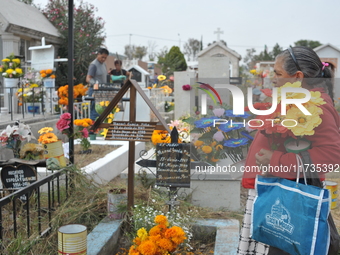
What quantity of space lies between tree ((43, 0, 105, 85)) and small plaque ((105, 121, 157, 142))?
1067cm

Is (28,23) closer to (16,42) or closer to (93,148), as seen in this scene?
(16,42)

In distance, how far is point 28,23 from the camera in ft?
34.9

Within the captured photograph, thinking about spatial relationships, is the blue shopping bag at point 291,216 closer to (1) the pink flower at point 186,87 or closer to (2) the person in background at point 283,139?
(2) the person in background at point 283,139

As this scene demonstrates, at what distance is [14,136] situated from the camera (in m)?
3.89

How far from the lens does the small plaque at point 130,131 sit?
10.7ft

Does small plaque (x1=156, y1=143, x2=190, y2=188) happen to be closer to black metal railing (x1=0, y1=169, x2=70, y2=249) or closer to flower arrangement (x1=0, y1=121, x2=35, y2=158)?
black metal railing (x1=0, y1=169, x2=70, y2=249)

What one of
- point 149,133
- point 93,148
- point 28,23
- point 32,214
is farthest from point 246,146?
point 28,23

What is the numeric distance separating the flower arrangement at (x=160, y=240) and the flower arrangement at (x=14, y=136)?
6.19 feet

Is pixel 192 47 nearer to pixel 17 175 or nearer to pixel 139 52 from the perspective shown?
pixel 139 52

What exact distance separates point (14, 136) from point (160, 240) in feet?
7.01

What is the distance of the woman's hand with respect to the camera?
69.4 inches

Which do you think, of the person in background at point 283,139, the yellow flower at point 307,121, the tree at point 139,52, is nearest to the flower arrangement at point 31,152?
the person in background at point 283,139

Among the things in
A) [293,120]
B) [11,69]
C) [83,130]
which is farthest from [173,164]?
[11,69]

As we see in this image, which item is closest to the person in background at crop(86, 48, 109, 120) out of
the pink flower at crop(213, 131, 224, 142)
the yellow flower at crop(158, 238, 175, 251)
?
the pink flower at crop(213, 131, 224, 142)
